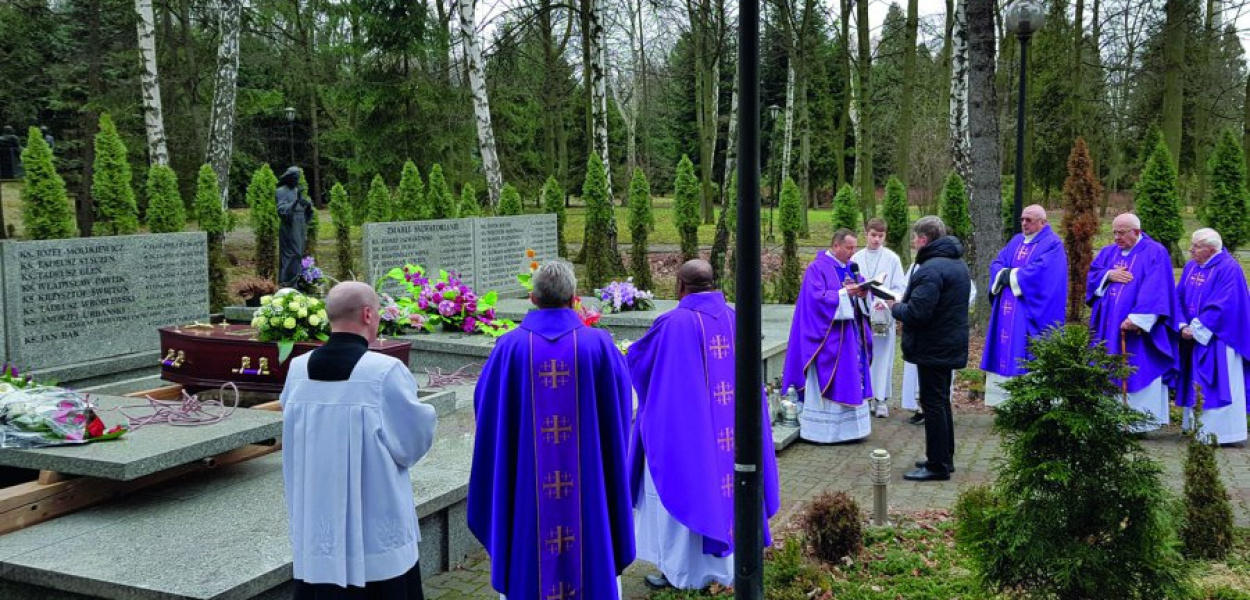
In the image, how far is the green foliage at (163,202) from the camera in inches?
512

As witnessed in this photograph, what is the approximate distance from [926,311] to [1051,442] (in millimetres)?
3710

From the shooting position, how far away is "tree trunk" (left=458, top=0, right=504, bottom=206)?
18.3 metres

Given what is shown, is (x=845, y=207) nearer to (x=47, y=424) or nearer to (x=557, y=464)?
(x=557, y=464)

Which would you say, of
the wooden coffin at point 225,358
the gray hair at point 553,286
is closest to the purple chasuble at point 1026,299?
the wooden coffin at point 225,358

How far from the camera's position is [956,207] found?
1664 cm

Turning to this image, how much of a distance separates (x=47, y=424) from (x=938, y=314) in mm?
6220

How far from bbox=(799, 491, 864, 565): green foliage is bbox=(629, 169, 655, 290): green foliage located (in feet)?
42.6

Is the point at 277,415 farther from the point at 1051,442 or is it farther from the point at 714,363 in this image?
the point at 1051,442

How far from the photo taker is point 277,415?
658 cm

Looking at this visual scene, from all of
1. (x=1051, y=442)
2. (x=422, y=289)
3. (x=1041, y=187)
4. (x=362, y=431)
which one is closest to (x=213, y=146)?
(x=422, y=289)

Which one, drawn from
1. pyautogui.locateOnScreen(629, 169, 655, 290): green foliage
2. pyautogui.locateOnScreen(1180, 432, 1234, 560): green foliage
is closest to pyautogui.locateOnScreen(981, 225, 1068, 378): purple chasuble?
pyautogui.locateOnScreen(1180, 432, 1234, 560): green foliage

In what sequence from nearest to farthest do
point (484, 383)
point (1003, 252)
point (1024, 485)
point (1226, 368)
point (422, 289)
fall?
point (1024, 485) → point (484, 383) → point (1226, 368) → point (1003, 252) → point (422, 289)

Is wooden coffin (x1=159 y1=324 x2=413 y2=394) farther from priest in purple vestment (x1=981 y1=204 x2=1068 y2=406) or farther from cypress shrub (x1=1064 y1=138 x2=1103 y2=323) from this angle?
cypress shrub (x1=1064 y1=138 x2=1103 y2=323)

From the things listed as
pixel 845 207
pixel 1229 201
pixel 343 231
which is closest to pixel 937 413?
pixel 845 207
